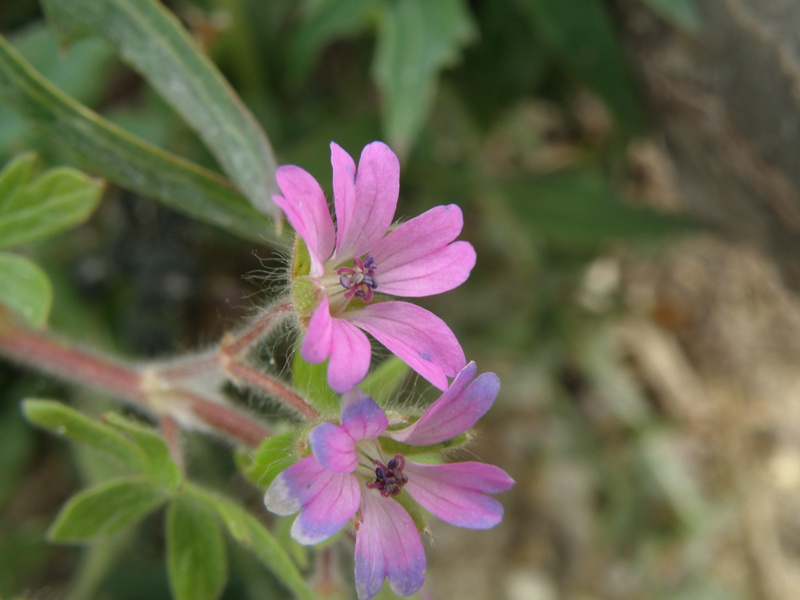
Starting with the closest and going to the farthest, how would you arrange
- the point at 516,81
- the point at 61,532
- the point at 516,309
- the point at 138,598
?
the point at 61,532, the point at 138,598, the point at 516,81, the point at 516,309

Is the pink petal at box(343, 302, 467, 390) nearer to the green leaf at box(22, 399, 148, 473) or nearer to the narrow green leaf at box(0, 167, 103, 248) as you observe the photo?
the green leaf at box(22, 399, 148, 473)

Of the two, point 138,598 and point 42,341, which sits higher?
point 42,341

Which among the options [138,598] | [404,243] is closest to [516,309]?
[138,598]

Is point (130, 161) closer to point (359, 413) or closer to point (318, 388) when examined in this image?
point (318, 388)

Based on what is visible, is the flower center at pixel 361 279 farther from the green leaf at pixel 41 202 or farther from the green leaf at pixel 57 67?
the green leaf at pixel 57 67

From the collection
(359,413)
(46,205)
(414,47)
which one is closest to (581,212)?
(414,47)

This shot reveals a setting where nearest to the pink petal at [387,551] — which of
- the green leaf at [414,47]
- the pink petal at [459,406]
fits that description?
the pink petal at [459,406]

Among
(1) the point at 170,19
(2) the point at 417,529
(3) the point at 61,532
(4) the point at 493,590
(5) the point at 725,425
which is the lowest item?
(5) the point at 725,425

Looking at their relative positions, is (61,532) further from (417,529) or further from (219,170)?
(219,170)
